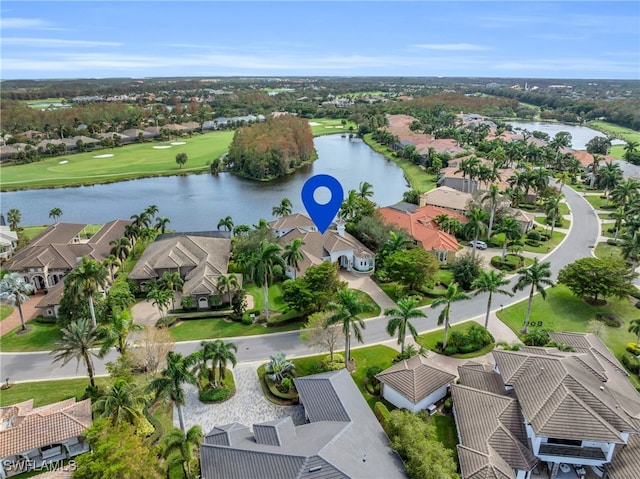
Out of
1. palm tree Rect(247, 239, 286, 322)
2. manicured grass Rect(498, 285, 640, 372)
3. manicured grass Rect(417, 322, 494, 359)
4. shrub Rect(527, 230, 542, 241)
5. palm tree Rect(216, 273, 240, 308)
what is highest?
palm tree Rect(247, 239, 286, 322)

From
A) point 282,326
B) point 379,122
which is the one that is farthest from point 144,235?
point 379,122

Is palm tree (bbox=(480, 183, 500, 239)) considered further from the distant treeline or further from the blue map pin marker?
the distant treeline

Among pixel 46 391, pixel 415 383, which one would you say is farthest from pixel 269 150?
pixel 415 383

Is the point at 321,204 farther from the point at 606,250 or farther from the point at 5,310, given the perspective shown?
the point at 606,250

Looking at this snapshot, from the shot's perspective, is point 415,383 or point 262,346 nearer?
point 415,383

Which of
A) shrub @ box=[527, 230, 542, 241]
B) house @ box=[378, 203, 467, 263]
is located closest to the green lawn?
shrub @ box=[527, 230, 542, 241]

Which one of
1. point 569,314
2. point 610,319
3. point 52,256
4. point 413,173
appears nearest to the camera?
point 610,319
